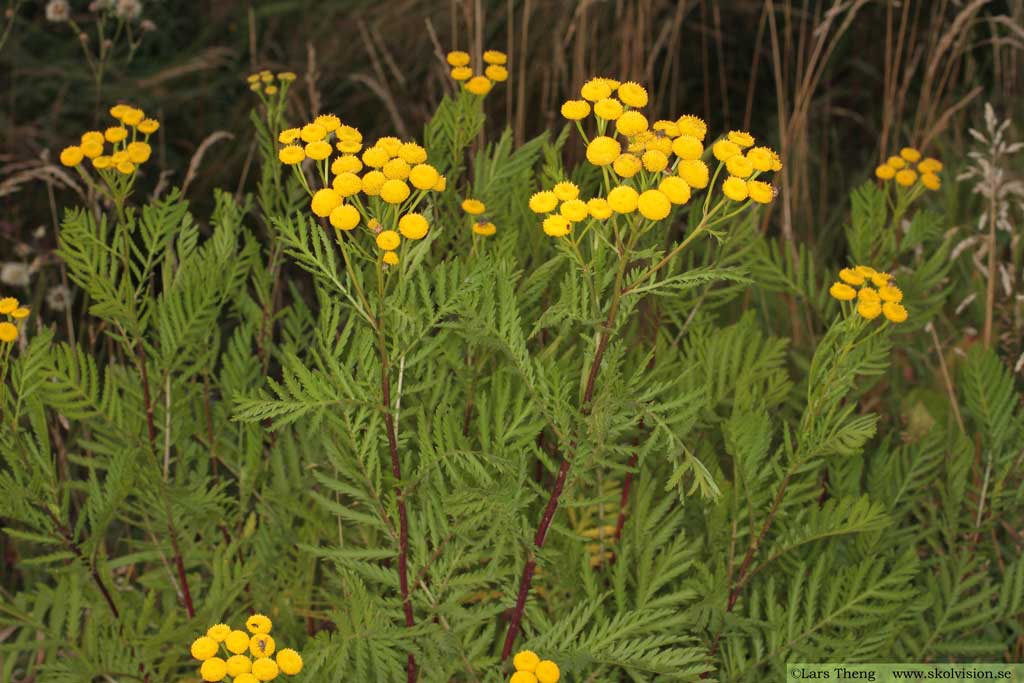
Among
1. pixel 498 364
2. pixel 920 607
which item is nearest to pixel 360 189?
pixel 498 364

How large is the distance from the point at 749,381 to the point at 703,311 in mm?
139

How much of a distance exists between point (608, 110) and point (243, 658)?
55 cm

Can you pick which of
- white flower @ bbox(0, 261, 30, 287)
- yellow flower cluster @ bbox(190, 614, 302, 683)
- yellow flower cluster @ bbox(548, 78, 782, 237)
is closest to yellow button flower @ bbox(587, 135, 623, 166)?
yellow flower cluster @ bbox(548, 78, 782, 237)

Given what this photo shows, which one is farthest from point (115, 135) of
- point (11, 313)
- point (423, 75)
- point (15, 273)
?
point (423, 75)

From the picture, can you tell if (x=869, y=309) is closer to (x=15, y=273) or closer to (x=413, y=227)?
(x=413, y=227)

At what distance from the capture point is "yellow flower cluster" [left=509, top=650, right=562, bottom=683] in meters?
0.97

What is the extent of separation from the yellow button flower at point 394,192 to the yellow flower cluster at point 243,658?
36cm

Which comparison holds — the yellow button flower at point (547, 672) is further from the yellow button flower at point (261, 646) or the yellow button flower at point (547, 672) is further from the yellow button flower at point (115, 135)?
the yellow button flower at point (115, 135)

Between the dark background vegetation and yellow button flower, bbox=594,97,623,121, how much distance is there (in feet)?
4.49

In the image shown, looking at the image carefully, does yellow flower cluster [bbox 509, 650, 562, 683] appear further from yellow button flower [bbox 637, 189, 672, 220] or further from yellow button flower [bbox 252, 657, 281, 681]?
yellow button flower [bbox 637, 189, 672, 220]

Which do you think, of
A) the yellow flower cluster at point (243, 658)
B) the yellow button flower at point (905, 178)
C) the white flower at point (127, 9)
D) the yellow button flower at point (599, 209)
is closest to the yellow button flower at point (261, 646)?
the yellow flower cluster at point (243, 658)

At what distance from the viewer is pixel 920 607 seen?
136 centimetres

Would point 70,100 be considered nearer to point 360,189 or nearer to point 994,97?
point 360,189

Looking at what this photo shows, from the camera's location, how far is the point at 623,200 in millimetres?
870
